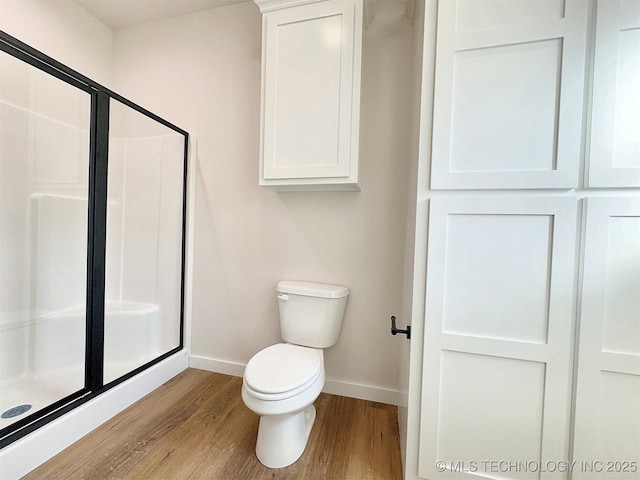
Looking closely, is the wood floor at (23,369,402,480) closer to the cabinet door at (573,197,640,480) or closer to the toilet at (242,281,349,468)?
the toilet at (242,281,349,468)

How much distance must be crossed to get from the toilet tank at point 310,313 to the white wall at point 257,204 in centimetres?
16

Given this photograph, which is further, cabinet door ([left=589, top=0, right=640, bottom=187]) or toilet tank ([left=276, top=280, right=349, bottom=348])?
toilet tank ([left=276, top=280, right=349, bottom=348])

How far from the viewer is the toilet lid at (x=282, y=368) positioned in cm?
118

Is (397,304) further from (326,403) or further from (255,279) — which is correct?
(255,279)

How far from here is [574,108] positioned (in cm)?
94

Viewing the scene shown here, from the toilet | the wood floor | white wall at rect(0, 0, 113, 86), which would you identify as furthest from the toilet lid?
white wall at rect(0, 0, 113, 86)

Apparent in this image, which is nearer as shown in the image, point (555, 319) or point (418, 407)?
point (555, 319)

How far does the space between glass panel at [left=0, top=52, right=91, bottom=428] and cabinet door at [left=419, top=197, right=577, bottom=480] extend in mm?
1774

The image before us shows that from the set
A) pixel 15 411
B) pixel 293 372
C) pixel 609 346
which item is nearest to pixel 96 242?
pixel 15 411

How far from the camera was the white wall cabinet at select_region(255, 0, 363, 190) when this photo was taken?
143cm

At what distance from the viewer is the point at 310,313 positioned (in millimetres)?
1604

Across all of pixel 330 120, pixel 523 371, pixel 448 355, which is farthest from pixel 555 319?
pixel 330 120

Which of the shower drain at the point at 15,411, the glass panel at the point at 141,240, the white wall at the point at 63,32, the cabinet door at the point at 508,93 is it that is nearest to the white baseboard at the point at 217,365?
the glass panel at the point at 141,240

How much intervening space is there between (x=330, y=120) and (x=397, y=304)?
3.66 ft
